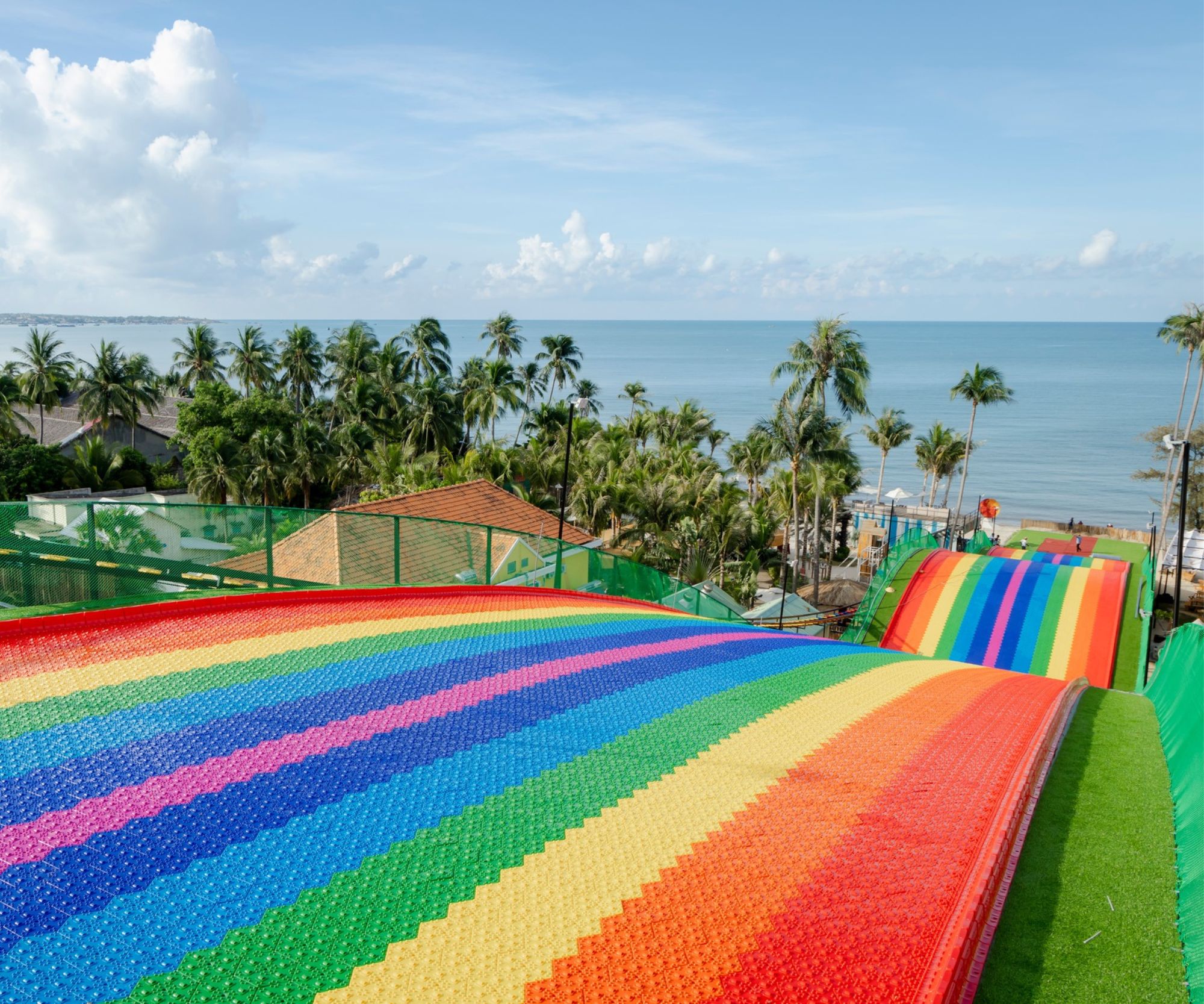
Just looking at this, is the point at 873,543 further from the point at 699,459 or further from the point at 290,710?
the point at 290,710

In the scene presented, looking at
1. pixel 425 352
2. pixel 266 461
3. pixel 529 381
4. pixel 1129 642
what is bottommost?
pixel 1129 642

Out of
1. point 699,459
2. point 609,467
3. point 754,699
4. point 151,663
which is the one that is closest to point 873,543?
point 699,459

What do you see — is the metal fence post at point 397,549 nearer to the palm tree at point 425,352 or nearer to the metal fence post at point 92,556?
the metal fence post at point 92,556

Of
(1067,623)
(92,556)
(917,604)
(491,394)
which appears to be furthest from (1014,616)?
(491,394)

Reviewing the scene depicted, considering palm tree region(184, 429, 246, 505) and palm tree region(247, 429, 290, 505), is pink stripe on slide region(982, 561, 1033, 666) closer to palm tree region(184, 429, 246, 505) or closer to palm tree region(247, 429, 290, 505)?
palm tree region(247, 429, 290, 505)

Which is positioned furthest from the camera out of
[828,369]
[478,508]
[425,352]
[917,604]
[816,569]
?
[425,352]

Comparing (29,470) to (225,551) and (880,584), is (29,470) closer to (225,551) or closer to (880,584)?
(225,551)

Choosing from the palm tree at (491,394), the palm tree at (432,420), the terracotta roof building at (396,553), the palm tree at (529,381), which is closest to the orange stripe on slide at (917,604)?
the terracotta roof building at (396,553)
